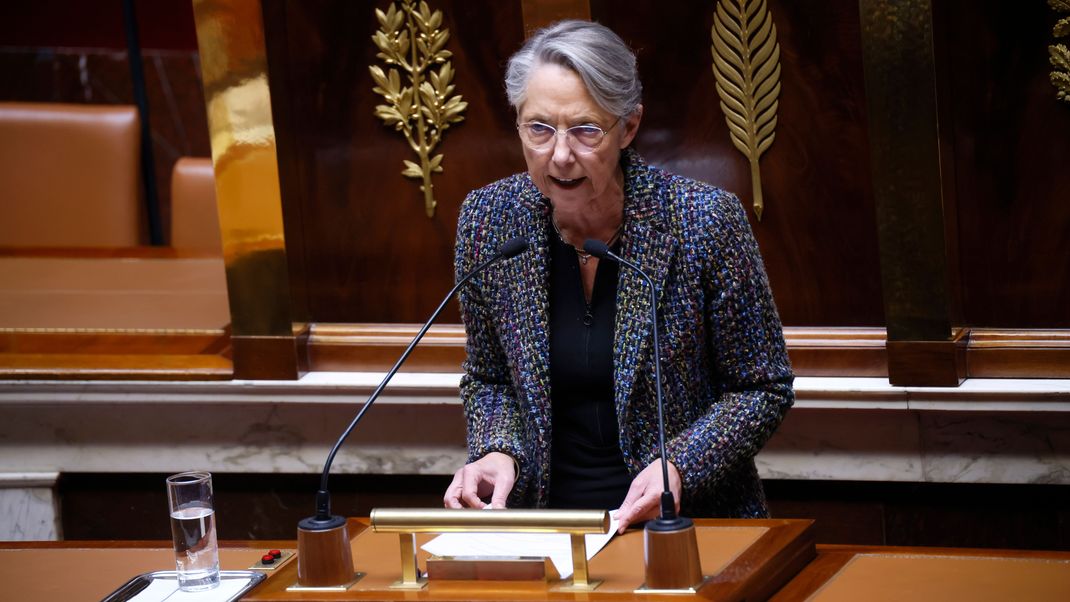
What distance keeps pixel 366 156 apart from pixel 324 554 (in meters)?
1.56

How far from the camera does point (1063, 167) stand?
2.74 meters

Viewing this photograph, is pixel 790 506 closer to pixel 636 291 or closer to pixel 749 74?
pixel 749 74

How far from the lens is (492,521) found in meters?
1.67

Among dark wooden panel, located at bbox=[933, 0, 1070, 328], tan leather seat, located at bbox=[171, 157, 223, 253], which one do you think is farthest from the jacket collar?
tan leather seat, located at bbox=[171, 157, 223, 253]

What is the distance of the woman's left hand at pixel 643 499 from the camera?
1.89 meters

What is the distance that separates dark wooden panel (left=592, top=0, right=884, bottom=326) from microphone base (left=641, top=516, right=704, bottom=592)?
140 centimetres

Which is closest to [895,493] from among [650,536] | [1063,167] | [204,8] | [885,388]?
[885,388]

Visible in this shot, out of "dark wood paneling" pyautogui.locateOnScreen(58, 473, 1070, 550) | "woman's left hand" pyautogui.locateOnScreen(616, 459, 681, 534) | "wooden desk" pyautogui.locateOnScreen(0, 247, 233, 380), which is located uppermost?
"wooden desk" pyautogui.locateOnScreen(0, 247, 233, 380)

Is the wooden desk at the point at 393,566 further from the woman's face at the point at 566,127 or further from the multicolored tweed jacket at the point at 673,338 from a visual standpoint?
the woman's face at the point at 566,127

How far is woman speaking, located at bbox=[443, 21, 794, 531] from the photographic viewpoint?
205 cm

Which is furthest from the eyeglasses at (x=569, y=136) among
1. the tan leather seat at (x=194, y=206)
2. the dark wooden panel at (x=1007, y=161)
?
the tan leather seat at (x=194, y=206)

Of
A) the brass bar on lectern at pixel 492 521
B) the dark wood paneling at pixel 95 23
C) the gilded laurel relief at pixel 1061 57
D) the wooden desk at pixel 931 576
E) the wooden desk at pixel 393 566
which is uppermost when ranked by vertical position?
the dark wood paneling at pixel 95 23

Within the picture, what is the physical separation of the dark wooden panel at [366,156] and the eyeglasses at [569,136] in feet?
3.36

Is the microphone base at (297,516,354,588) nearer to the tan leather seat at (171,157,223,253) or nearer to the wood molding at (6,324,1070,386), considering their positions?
the wood molding at (6,324,1070,386)
